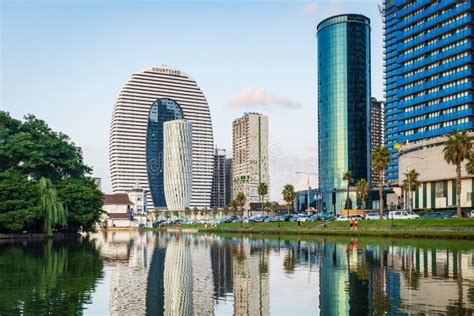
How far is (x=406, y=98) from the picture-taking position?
554ft

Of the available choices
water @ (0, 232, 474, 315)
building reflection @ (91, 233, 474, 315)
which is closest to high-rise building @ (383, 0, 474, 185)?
building reflection @ (91, 233, 474, 315)

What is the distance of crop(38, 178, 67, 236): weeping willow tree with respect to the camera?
89931 millimetres

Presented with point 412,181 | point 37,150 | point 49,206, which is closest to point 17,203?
point 49,206

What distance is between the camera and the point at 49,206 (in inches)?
3531

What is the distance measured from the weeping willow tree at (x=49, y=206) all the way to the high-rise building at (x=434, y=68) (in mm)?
83730

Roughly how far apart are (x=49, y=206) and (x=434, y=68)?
355 ft

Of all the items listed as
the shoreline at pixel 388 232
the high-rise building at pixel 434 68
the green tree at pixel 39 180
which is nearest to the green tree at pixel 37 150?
the green tree at pixel 39 180

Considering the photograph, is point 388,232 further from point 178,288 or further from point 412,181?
point 412,181

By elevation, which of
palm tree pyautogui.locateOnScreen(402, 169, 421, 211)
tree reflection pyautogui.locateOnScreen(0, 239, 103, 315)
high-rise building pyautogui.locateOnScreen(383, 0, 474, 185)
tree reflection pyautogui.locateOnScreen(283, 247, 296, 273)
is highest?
high-rise building pyautogui.locateOnScreen(383, 0, 474, 185)

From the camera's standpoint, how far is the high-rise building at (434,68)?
146m

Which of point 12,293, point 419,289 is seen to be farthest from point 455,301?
point 12,293

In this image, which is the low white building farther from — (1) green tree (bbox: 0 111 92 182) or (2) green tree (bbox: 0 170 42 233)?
(2) green tree (bbox: 0 170 42 233)

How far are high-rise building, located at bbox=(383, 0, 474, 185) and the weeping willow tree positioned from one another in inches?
3296

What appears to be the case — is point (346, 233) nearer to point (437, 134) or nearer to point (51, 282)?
point (51, 282)
